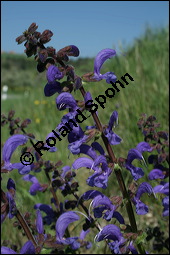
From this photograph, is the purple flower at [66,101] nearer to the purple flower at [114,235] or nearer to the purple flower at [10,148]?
the purple flower at [10,148]

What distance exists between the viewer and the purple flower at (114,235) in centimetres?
172

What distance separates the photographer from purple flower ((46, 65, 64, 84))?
4.95 feet

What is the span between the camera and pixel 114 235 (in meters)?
1.76

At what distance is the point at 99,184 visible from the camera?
1.66 m

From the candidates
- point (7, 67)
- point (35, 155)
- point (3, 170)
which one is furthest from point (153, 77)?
point (7, 67)

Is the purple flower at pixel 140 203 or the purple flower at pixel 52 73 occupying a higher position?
the purple flower at pixel 52 73

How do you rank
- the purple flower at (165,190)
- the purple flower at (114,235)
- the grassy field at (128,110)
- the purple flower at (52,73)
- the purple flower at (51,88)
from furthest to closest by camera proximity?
the grassy field at (128,110) < the purple flower at (165,190) < the purple flower at (114,235) < the purple flower at (51,88) < the purple flower at (52,73)

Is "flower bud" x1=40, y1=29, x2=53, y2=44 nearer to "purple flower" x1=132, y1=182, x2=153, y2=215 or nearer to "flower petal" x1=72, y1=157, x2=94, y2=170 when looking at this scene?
"flower petal" x1=72, y1=157, x2=94, y2=170

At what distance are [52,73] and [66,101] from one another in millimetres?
151

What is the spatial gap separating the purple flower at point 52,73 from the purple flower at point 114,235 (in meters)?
0.69

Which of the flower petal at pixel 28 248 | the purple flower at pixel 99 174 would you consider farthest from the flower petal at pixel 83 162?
the flower petal at pixel 28 248

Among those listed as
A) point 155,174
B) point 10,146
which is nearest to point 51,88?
point 10,146

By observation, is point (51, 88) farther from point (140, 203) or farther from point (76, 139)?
point (140, 203)

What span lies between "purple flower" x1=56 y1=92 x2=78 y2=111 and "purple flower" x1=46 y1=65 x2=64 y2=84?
81 mm
